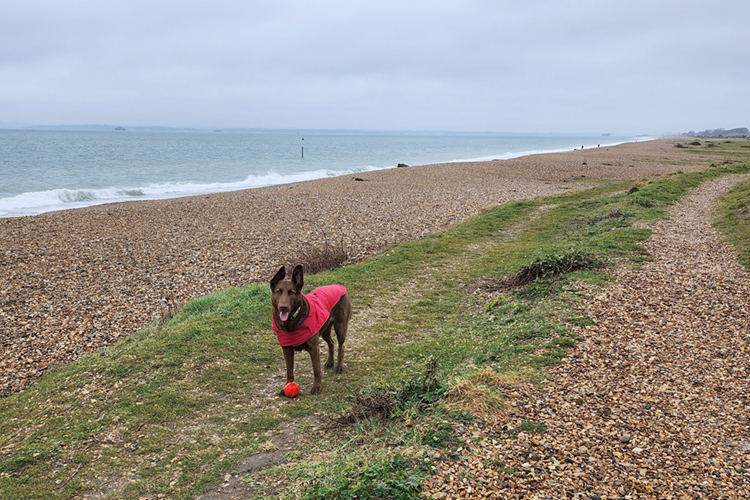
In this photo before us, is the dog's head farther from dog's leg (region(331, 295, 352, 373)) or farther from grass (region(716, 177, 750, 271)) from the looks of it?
grass (region(716, 177, 750, 271))

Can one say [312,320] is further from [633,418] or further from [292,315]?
[633,418]

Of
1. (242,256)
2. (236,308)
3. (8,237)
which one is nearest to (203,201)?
(8,237)

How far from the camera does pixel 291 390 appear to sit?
5.93 metres

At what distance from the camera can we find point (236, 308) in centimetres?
886

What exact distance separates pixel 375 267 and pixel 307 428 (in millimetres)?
6751

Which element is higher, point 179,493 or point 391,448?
point 391,448

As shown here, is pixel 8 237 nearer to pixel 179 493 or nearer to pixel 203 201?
pixel 203 201

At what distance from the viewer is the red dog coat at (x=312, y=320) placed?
18.1 feet

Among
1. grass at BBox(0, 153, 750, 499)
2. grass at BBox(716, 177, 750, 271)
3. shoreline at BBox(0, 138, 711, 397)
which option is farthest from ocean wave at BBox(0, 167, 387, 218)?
grass at BBox(716, 177, 750, 271)

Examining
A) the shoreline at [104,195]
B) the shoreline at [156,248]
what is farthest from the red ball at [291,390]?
the shoreline at [104,195]

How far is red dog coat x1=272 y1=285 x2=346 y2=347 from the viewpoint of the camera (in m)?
5.53

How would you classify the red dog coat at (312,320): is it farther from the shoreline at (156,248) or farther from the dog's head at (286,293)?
the shoreline at (156,248)

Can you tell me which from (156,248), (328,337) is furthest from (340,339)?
(156,248)

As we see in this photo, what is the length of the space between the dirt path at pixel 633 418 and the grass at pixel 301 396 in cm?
25
